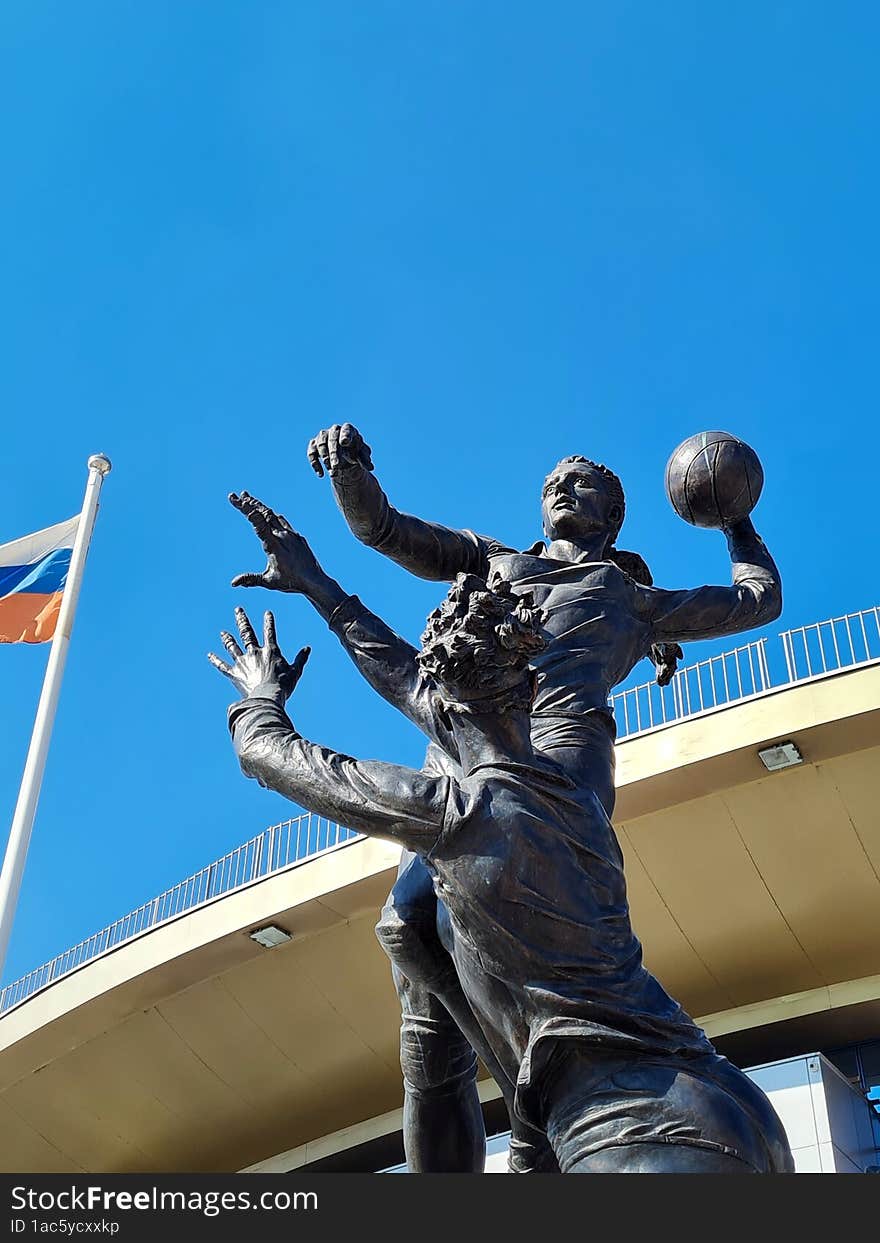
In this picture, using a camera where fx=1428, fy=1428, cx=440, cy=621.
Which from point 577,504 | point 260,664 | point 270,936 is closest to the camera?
point 260,664

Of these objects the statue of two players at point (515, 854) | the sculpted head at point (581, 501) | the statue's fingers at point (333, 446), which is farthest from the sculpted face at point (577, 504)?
the statue's fingers at point (333, 446)

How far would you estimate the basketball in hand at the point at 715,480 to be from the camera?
567 cm

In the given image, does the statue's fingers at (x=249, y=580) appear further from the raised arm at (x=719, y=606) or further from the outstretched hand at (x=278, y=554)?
the raised arm at (x=719, y=606)

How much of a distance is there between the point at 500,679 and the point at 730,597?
167 centimetres

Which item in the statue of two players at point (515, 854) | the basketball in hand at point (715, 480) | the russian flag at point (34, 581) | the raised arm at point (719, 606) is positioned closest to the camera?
the statue of two players at point (515, 854)

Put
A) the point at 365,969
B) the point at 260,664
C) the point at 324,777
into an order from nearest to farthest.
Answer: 1. the point at 324,777
2. the point at 260,664
3. the point at 365,969

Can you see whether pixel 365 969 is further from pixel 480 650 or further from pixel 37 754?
pixel 480 650

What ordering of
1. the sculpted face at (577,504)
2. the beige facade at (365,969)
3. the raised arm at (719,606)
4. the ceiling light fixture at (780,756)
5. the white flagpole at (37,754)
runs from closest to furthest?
the raised arm at (719,606) < the sculpted face at (577,504) < the white flagpole at (37,754) < the ceiling light fixture at (780,756) < the beige facade at (365,969)

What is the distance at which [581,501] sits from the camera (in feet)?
17.5

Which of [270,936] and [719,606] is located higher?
[270,936]

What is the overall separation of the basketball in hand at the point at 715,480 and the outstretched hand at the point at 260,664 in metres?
2.00

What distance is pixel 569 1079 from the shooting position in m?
3.49

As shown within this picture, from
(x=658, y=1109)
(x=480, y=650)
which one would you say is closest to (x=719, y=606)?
(x=480, y=650)

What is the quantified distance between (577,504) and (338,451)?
37.9 inches
